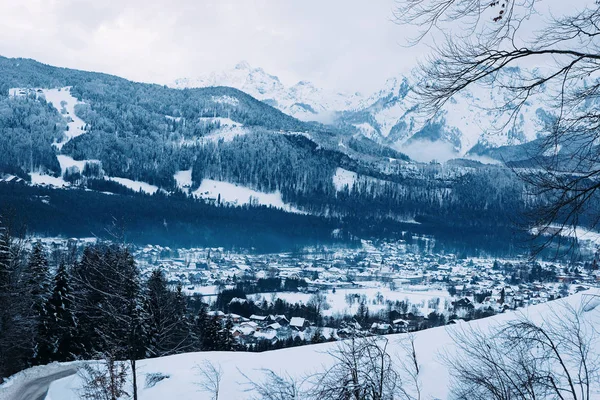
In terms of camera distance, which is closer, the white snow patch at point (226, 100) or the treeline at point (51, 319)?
the treeline at point (51, 319)

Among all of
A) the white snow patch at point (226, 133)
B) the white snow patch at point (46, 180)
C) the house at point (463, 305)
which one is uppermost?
the white snow patch at point (226, 133)

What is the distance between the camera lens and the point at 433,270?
6431 cm

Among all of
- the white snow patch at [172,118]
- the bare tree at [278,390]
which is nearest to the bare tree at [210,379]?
the bare tree at [278,390]

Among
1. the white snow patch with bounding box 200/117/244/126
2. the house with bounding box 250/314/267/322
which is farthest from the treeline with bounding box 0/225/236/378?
the white snow patch with bounding box 200/117/244/126

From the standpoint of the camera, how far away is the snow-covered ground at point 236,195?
10512 centimetres

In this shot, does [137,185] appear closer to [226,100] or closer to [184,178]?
[184,178]

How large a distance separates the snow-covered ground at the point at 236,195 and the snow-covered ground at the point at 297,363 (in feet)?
303

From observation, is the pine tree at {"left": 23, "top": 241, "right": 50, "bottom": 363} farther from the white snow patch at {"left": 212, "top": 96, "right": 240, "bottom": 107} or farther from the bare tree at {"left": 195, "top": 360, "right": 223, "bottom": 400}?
the white snow patch at {"left": 212, "top": 96, "right": 240, "bottom": 107}

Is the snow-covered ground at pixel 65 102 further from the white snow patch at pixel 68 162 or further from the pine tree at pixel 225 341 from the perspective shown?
the pine tree at pixel 225 341

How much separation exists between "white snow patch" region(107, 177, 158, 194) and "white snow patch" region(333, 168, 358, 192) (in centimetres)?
4562

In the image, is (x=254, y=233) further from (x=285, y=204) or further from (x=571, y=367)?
(x=571, y=367)

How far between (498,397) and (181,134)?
135869 mm

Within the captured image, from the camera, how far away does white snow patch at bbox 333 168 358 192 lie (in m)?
122

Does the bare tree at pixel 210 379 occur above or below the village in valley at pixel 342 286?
above
